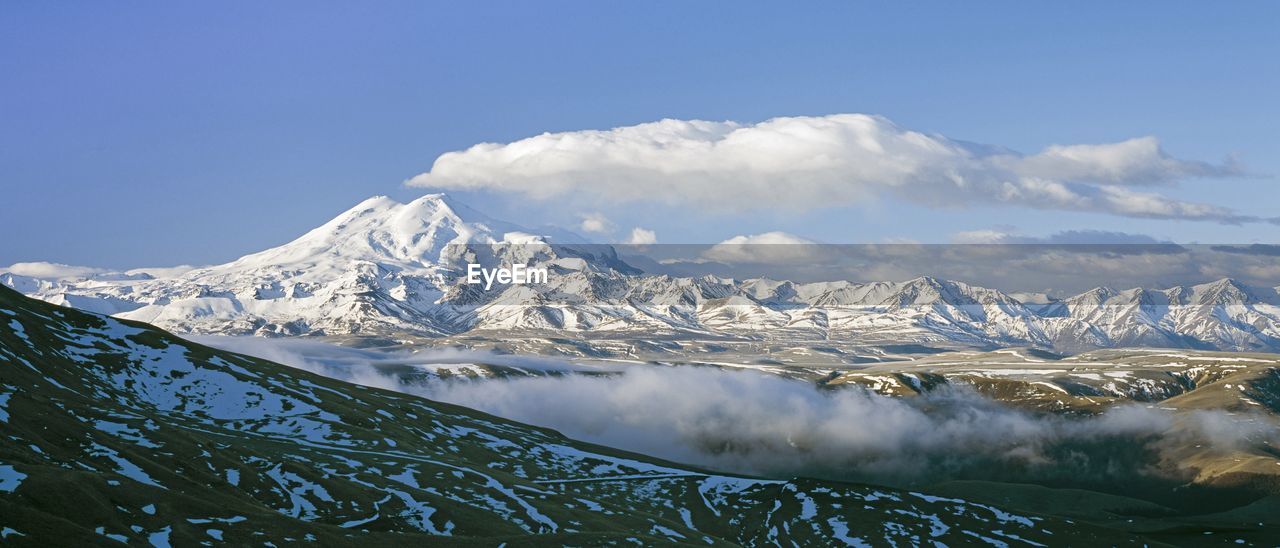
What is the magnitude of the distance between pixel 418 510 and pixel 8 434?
2593 inches

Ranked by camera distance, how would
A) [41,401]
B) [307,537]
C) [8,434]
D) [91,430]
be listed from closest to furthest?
[307,537]
[8,434]
[91,430]
[41,401]

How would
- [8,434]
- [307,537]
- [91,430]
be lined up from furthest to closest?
1. [91,430]
2. [8,434]
3. [307,537]

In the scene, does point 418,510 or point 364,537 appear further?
point 418,510

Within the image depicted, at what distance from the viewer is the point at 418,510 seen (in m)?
199

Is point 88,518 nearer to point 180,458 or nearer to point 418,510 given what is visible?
point 180,458

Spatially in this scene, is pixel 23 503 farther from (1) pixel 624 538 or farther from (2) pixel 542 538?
(1) pixel 624 538

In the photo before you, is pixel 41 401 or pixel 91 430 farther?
pixel 41 401

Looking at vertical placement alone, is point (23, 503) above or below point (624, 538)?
above

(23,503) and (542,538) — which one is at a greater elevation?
(23,503)

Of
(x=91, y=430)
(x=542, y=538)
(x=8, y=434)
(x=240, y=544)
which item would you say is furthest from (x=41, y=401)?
(x=542, y=538)

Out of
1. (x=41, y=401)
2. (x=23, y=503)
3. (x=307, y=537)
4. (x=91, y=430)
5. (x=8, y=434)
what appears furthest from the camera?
(x=41, y=401)

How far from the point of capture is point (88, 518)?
133 m

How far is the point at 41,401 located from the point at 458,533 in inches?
3109

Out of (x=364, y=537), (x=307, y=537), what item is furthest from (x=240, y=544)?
(x=364, y=537)
